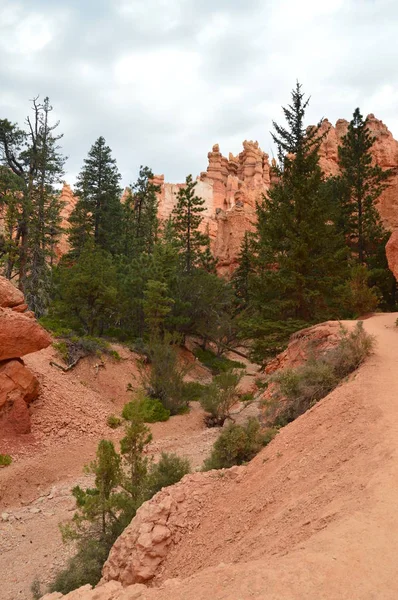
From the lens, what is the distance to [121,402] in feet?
57.3

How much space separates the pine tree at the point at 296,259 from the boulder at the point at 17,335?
23.7 feet

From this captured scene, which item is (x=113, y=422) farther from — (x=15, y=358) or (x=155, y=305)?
(x=155, y=305)

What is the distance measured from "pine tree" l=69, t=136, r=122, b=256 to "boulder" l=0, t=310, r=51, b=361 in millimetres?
19646

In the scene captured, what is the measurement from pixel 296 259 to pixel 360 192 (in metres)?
13.6

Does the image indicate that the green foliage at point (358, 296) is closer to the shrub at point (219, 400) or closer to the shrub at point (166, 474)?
the shrub at point (219, 400)

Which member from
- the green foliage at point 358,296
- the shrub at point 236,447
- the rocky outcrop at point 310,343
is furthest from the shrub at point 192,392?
the shrub at point 236,447

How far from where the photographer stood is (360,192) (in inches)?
1014

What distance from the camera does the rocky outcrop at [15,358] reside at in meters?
12.7

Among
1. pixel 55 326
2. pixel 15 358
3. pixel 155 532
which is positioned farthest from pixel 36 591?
pixel 55 326


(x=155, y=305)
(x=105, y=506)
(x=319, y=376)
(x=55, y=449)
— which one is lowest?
(x=55, y=449)

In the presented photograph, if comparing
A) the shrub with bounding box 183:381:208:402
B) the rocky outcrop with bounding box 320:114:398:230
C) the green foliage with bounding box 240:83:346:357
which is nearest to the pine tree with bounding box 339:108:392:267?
the rocky outcrop with bounding box 320:114:398:230

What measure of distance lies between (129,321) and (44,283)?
5758mm

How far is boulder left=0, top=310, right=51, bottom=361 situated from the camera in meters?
12.6

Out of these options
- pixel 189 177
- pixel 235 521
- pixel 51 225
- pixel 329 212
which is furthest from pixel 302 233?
pixel 189 177
